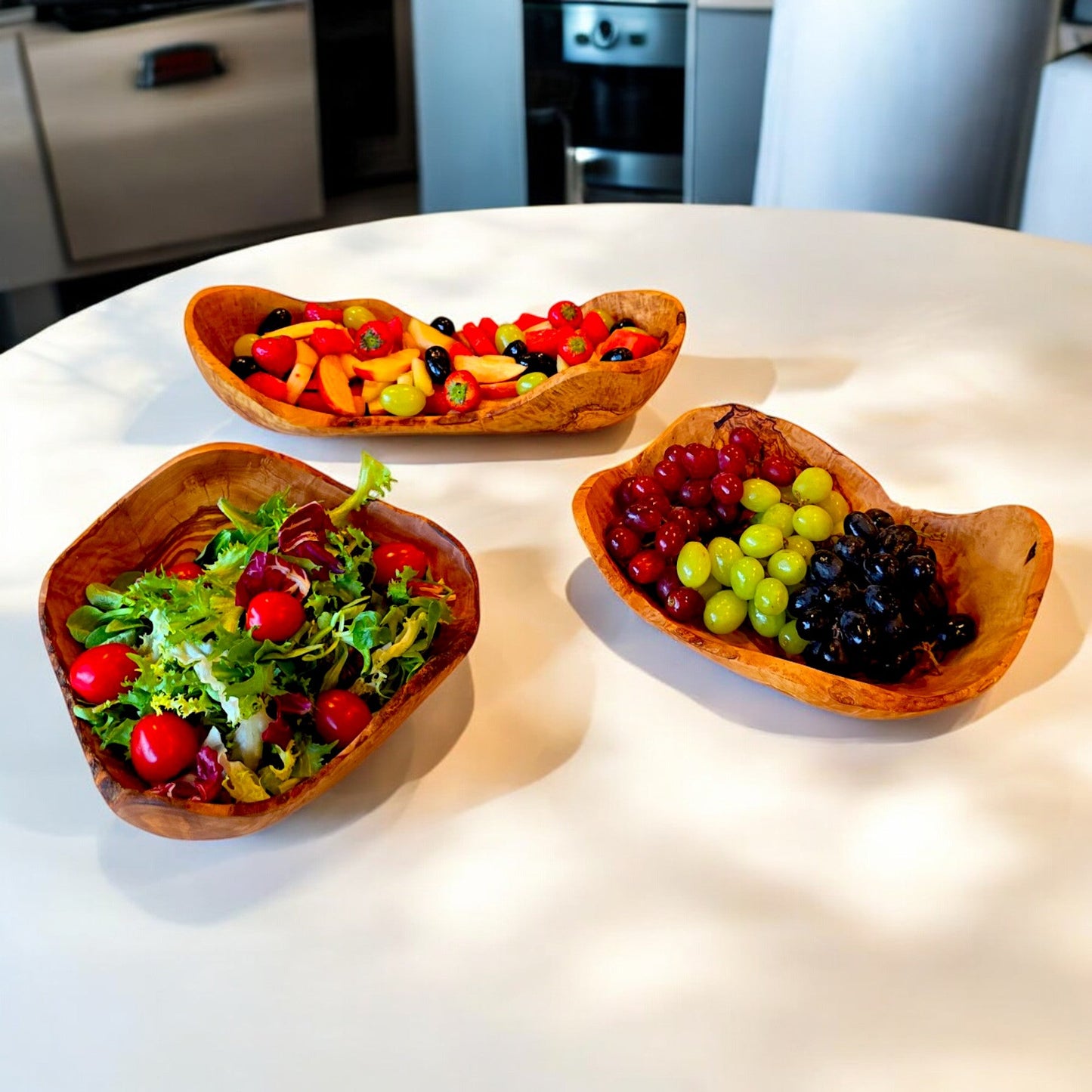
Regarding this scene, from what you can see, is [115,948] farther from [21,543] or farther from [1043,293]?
[1043,293]

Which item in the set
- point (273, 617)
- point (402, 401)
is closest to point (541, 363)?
point (402, 401)

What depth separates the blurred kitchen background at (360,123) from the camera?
293cm

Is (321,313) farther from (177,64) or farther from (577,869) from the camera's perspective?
(177,64)

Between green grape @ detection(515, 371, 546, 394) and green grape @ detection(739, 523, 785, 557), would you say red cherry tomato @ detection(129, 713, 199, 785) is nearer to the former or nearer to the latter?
green grape @ detection(739, 523, 785, 557)

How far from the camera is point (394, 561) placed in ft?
3.05

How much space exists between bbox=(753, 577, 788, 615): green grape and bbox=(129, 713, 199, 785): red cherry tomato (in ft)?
1.31

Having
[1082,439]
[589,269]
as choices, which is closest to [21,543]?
[589,269]

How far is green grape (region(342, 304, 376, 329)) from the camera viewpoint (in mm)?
1319

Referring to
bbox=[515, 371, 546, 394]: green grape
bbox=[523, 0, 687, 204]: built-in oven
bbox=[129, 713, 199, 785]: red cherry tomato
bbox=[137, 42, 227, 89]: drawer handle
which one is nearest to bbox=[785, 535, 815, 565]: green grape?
bbox=[515, 371, 546, 394]: green grape

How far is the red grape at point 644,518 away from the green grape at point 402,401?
0.30m

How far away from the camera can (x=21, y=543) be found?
3.56ft

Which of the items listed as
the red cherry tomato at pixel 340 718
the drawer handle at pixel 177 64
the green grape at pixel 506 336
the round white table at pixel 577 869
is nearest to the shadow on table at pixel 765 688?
the round white table at pixel 577 869

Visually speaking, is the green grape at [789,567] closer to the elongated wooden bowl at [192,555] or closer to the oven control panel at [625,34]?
the elongated wooden bowl at [192,555]

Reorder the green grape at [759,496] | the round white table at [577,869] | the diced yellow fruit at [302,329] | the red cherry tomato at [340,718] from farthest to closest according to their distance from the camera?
the diced yellow fruit at [302,329], the green grape at [759,496], the red cherry tomato at [340,718], the round white table at [577,869]
